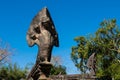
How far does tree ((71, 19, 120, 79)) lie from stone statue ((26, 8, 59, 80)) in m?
53.0

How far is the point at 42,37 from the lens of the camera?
8438 millimetres

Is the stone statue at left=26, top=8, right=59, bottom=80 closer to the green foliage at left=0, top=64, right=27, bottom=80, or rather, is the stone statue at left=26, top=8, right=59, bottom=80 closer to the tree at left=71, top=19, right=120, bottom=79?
the green foliage at left=0, top=64, right=27, bottom=80

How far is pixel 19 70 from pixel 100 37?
21.1 meters

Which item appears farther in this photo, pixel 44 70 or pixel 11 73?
pixel 11 73

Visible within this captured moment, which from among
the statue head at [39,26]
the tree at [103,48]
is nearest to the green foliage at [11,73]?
the tree at [103,48]

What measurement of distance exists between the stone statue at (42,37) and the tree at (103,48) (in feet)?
174

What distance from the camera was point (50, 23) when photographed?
8.84 metres

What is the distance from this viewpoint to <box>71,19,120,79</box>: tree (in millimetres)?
63531

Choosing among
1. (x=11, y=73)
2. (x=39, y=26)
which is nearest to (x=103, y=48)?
(x=11, y=73)

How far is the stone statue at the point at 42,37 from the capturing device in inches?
327

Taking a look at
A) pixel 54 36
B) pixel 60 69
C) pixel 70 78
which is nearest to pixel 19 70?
pixel 60 69

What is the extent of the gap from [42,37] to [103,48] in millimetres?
56886

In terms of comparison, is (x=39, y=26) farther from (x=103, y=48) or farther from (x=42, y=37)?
(x=103, y=48)

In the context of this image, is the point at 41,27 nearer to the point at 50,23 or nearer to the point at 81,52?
the point at 50,23
